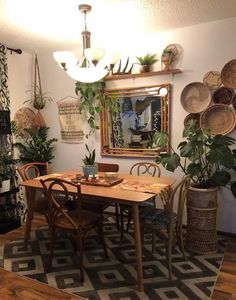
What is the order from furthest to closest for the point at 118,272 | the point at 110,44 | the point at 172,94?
the point at 110,44
the point at 172,94
the point at 118,272

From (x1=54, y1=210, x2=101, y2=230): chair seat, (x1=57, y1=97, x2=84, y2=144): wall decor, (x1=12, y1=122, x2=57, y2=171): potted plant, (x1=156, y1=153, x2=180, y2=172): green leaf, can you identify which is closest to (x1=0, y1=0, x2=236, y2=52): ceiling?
(x1=57, y1=97, x2=84, y2=144): wall decor

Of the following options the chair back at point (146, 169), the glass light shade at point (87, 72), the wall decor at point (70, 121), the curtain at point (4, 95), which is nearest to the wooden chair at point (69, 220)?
the glass light shade at point (87, 72)

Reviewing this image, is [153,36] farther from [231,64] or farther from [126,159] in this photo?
[126,159]

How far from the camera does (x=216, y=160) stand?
8.14 ft

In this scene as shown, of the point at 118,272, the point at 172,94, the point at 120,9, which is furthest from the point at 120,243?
the point at 120,9

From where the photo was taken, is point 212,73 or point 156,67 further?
point 156,67

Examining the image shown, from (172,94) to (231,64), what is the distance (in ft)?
2.33

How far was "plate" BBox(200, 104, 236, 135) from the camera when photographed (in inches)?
113

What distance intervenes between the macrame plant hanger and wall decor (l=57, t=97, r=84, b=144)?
0.87ft

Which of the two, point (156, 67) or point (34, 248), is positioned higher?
point (156, 67)

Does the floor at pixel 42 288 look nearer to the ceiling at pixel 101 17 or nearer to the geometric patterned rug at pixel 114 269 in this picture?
the geometric patterned rug at pixel 114 269

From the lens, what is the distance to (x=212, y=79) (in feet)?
9.66

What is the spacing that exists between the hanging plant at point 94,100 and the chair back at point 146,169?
2.62 ft

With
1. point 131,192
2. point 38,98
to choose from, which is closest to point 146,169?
point 131,192
